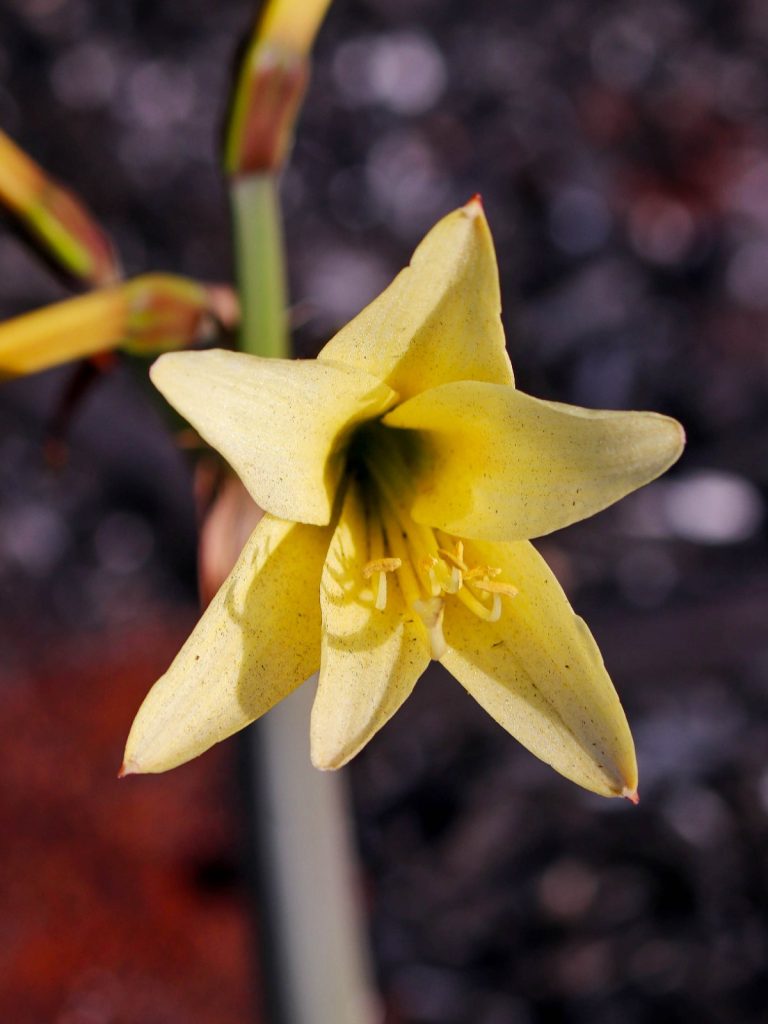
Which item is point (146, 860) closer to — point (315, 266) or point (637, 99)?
point (315, 266)

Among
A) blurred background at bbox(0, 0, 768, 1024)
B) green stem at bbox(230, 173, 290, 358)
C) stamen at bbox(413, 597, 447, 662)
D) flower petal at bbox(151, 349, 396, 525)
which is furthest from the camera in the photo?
blurred background at bbox(0, 0, 768, 1024)

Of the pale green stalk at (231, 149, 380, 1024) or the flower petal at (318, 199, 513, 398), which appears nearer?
the flower petal at (318, 199, 513, 398)

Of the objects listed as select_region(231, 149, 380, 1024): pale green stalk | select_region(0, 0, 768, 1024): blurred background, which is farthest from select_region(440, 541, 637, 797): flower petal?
select_region(0, 0, 768, 1024): blurred background

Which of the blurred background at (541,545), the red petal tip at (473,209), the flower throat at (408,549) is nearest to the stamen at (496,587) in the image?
the flower throat at (408,549)

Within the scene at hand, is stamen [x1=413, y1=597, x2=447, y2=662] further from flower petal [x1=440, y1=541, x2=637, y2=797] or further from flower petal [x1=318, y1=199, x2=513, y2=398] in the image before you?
flower petal [x1=318, y1=199, x2=513, y2=398]

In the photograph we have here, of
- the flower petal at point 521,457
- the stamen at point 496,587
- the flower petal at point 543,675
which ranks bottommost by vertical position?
the flower petal at point 543,675

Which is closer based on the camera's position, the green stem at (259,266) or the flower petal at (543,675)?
the flower petal at (543,675)

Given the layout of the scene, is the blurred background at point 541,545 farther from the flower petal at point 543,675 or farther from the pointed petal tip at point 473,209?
the pointed petal tip at point 473,209

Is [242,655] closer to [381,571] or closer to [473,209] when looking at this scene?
[381,571]
